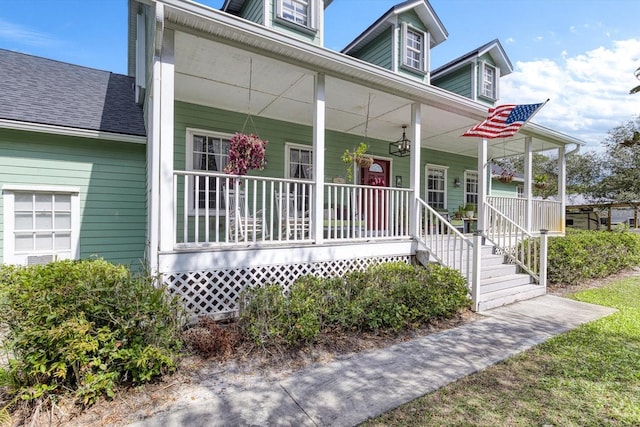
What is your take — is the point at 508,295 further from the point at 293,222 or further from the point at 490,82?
the point at 490,82

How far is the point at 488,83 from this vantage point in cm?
992

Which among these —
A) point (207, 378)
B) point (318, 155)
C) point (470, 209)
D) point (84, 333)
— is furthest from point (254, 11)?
point (470, 209)

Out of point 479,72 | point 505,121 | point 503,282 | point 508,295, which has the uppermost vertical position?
point 479,72

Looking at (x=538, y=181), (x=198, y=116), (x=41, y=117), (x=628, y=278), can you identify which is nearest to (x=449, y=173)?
(x=538, y=181)

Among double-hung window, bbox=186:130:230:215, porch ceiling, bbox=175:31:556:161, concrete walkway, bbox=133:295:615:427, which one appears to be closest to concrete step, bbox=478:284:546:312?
concrete walkway, bbox=133:295:615:427

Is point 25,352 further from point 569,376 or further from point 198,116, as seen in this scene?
point 198,116

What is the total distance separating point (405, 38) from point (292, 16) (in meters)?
3.07

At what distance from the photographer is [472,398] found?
2.67 m

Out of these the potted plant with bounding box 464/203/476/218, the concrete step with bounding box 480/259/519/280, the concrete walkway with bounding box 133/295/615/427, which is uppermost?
the potted plant with bounding box 464/203/476/218

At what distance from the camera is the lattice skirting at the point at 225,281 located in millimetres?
4023

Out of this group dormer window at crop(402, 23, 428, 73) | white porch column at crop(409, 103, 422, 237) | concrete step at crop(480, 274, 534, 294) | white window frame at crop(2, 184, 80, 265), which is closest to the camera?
white window frame at crop(2, 184, 80, 265)

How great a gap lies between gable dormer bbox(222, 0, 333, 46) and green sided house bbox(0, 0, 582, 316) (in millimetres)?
34

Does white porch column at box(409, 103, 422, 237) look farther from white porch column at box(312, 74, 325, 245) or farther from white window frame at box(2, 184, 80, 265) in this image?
white window frame at box(2, 184, 80, 265)

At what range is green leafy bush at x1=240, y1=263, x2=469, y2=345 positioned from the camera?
3.51m
